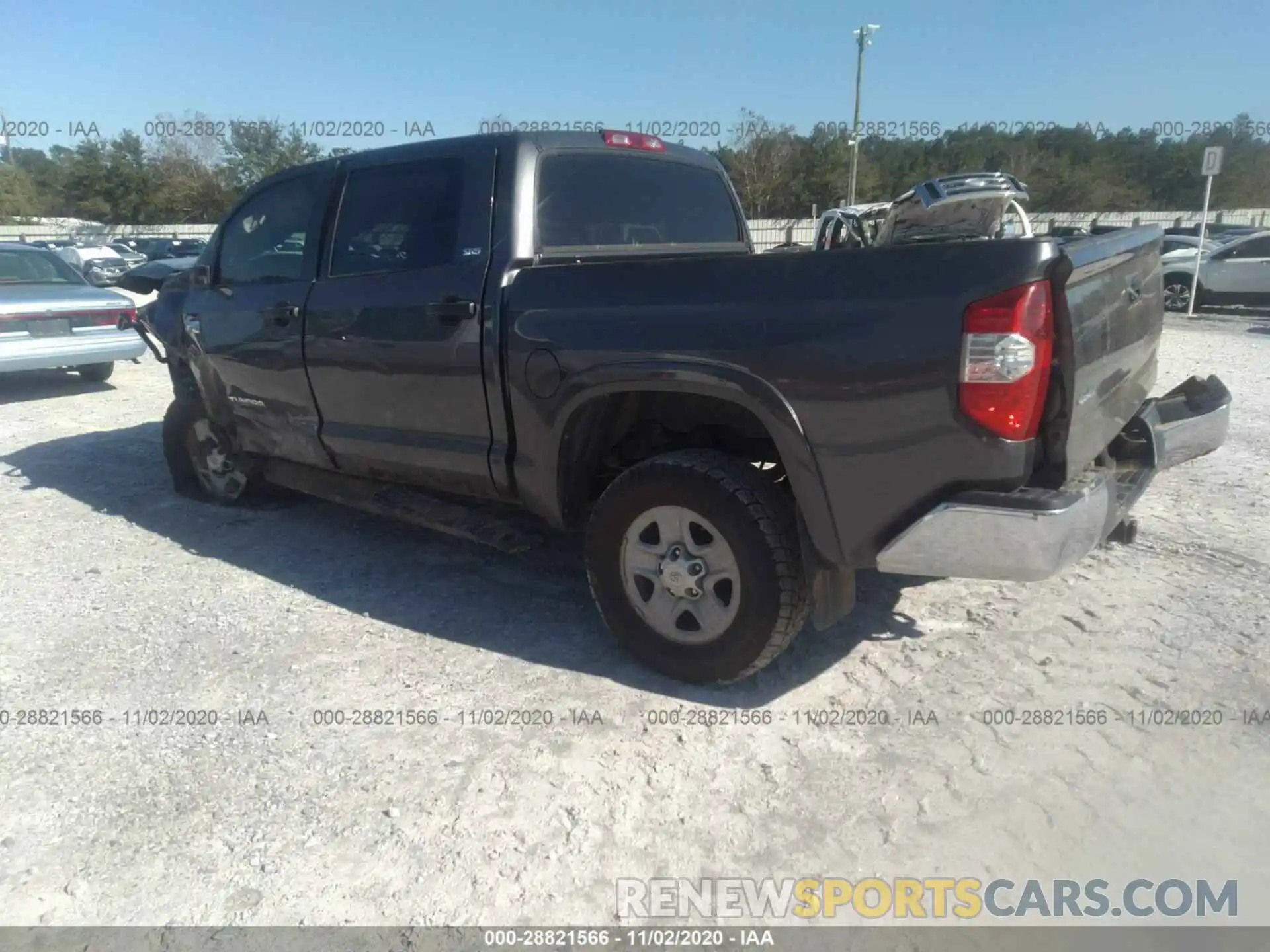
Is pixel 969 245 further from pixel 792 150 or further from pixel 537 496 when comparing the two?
pixel 792 150

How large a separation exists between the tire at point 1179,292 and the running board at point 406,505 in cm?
1683

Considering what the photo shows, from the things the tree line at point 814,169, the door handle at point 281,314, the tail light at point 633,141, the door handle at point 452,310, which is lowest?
the door handle at point 281,314

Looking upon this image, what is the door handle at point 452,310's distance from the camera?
3615mm

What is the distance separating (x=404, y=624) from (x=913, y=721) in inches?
84.7

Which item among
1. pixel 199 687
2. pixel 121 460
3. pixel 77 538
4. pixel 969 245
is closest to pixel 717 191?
pixel 969 245

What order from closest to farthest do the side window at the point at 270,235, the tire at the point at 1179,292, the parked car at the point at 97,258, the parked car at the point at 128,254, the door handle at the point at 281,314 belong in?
1. the door handle at the point at 281,314
2. the side window at the point at 270,235
3. the tire at the point at 1179,292
4. the parked car at the point at 97,258
5. the parked car at the point at 128,254

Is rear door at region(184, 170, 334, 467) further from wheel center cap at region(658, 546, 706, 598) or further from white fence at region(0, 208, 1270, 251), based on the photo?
white fence at region(0, 208, 1270, 251)

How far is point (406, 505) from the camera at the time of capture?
431cm

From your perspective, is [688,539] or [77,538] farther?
[77,538]

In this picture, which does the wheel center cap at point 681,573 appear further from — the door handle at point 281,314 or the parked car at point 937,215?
the parked car at point 937,215

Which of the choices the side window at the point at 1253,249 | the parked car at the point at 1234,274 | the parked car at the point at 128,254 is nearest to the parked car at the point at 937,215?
the parked car at the point at 1234,274

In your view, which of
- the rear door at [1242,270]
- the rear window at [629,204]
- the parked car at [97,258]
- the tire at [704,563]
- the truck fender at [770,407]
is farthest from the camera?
the parked car at [97,258]

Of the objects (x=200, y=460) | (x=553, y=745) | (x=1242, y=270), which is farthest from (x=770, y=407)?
(x=1242, y=270)

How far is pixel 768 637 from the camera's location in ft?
10.1
